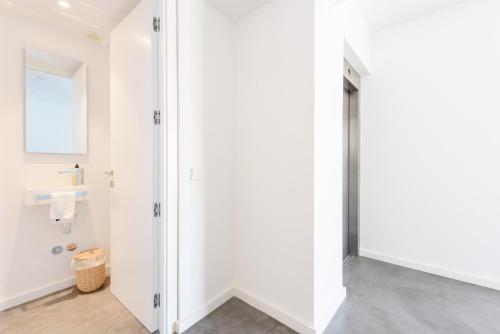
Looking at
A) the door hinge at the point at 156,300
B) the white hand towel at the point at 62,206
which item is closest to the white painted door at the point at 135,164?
the door hinge at the point at 156,300

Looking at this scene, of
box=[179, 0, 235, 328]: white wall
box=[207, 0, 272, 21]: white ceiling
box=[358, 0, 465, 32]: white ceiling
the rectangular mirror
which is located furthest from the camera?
box=[358, 0, 465, 32]: white ceiling

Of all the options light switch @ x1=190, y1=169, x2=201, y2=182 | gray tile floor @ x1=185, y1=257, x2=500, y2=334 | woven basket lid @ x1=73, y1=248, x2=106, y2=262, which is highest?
light switch @ x1=190, y1=169, x2=201, y2=182

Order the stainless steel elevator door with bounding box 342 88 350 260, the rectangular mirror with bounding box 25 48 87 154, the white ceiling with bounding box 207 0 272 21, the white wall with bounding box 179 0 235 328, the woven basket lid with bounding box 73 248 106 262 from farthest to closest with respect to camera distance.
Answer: the stainless steel elevator door with bounding box 342 88 350 260 < the woven basket lid with bounding box 73 248 106 262 < the rectangular mirror with bounding box 25 48 87 154 < the white ceiling with bounding box 207 0 272 21 < the white wall with bounding box 179 0 235 328

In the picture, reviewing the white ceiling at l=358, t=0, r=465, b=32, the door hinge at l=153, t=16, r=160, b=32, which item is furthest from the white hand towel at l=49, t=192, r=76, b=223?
the white ceiling at l=358, t=0, r=465, b=32

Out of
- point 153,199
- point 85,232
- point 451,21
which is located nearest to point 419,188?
point 451,21

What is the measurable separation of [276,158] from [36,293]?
2558 mm

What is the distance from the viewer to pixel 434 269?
8.23 ft

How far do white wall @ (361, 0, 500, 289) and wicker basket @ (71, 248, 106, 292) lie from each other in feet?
10.4

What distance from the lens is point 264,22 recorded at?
183cm

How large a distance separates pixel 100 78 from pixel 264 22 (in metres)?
1.92

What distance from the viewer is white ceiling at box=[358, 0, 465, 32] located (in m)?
2.36

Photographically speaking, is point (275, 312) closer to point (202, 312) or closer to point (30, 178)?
point (202, 312)

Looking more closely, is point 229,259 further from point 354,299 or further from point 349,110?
point 349,110

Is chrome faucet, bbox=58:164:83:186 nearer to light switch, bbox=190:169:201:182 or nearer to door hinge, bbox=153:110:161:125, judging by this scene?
door hinge, bbox=153:110:161:125
